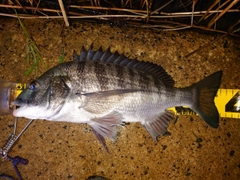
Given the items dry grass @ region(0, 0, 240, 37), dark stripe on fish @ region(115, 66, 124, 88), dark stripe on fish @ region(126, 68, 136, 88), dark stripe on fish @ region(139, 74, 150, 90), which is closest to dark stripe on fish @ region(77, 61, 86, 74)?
dark stripe on fish @ region(115, 66, 124, 88)

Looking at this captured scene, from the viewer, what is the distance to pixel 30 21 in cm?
270

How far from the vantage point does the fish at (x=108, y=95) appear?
1979 mm

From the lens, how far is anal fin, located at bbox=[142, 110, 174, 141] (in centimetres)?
235

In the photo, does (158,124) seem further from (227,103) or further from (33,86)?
(33,86)

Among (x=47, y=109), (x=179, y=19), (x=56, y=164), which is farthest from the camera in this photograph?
(x=179, y=19)

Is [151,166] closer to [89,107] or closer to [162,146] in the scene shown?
[162,146]

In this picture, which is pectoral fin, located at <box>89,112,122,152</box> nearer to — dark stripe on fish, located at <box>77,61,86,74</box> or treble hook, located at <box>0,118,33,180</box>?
dark stripe on fish, located at <box>77,61,86,74</box>

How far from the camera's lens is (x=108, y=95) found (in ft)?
6.73

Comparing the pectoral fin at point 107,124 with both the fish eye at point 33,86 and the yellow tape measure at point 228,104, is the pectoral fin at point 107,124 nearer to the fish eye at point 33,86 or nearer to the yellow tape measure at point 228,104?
the fish eye at point 33,86

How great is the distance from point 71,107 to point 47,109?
0.71 ft

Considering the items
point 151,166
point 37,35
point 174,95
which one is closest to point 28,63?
point 37,35

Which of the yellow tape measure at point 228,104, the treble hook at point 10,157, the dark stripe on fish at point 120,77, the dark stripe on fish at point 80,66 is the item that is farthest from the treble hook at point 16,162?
the yellow tape measure at point 228,104

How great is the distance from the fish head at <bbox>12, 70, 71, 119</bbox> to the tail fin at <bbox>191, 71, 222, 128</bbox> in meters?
1.37

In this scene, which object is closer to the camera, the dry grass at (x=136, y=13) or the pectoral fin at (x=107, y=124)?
the pectoral fin at (x=107, y=124)
